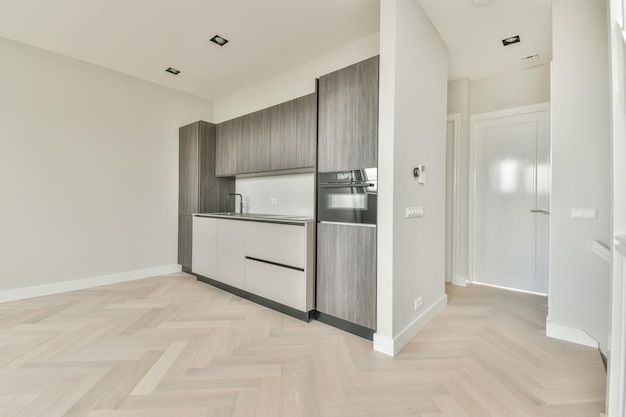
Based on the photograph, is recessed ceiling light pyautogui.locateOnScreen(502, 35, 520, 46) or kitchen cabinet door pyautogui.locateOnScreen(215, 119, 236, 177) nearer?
recessed ceiling light pyautogui.locateOnScreen(502, 35, 520, 46)

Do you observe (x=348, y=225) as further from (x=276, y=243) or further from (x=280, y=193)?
(x=280, y=193)

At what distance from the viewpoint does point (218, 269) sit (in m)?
3.49

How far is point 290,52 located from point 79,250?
364 centimetres

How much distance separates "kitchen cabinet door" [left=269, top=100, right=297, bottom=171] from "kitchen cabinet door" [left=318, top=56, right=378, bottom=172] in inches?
21.3

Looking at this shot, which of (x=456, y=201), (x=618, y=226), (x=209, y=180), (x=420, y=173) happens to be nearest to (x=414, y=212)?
(x=420, y=173)

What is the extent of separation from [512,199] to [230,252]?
3.67 m

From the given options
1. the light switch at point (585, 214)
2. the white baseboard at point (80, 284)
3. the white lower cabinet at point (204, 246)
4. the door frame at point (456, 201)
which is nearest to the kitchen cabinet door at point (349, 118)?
the light switch at point (585, 214)

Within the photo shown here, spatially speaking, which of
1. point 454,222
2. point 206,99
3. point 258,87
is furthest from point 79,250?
point 454,222

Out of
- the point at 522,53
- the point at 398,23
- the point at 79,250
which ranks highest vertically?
the point at 522,53

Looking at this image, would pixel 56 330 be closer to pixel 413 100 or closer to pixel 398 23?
pixel 413 100

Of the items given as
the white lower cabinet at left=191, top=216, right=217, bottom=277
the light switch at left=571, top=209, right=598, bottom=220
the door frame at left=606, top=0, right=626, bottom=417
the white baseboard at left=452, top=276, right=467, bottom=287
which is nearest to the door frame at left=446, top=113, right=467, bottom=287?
the white baseboard at left=452, top=276, right=467, bottom=287

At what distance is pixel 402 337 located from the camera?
6.86ft

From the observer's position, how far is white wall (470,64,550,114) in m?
3.27

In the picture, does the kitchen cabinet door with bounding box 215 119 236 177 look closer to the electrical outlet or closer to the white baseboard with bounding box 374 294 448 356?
the electrical outlet
